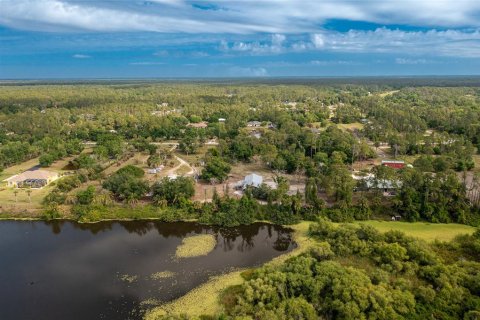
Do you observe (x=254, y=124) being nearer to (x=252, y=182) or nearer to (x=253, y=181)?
(x=253, y=181)

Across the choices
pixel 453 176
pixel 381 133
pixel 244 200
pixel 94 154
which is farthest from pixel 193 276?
pixel 381 133

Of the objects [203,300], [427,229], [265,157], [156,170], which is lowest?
[203,300]

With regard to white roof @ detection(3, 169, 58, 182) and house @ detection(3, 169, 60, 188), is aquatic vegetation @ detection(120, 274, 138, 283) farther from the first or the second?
white roof @ detection(3, 169, 58, 182)

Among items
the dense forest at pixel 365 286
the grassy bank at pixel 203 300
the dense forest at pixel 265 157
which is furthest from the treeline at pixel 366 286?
the dense forest at pixel 265 157

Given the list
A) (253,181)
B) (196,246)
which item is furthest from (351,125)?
(196,246)

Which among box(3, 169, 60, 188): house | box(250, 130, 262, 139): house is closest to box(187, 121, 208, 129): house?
box(250, 130, 262, 139): house

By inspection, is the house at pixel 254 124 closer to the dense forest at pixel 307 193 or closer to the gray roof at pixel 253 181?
the dense forest at pixel 307 193
